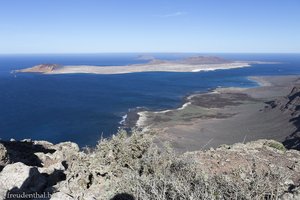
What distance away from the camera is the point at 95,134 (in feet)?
190

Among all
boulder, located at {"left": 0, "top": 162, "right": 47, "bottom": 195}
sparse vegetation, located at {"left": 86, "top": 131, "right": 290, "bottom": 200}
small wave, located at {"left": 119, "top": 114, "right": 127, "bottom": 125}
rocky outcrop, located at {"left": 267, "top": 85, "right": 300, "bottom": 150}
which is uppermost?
sparse vegetation, located at {"left": 86, "top": 131, "right": 290, "bottom": 200}

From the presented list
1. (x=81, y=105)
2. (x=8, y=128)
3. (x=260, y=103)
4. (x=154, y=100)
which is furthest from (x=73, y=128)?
(x=260, y=103)

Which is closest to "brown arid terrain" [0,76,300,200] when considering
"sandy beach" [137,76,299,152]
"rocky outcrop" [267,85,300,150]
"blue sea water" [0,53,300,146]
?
"sandy beach" [137,76,299,152]

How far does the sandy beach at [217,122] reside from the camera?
52.1m

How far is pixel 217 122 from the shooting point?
216 ft

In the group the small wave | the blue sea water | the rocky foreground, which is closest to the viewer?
the rocky foreground

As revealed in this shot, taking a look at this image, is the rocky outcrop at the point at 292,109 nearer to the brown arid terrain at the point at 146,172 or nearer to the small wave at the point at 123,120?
the brown arid terrain at the point at 146,172

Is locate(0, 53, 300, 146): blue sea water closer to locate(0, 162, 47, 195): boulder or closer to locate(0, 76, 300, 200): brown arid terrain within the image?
locate(0, 76, 300, 200): brown arid terrain

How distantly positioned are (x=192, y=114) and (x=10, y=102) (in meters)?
48.1

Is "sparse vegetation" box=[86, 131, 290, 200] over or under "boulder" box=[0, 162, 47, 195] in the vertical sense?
over

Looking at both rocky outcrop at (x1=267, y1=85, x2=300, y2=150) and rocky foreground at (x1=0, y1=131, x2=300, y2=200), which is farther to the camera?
rocky outcrop at (x1=267, y1=85, x2=300, y2=150)

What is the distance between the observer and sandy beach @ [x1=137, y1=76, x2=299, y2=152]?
5209 cm

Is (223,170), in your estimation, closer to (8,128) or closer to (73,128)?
(73,128)

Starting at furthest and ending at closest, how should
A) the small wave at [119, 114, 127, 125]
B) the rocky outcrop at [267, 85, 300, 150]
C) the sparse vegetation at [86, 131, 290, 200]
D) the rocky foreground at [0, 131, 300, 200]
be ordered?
the small wave at [119, 114, 127, 125], the rocky outcrop at [267, 85, 300, 150], the rocky foreground at [0, 131, 300, 200], the sparse vegetation at [86, 131, 290, 200]
